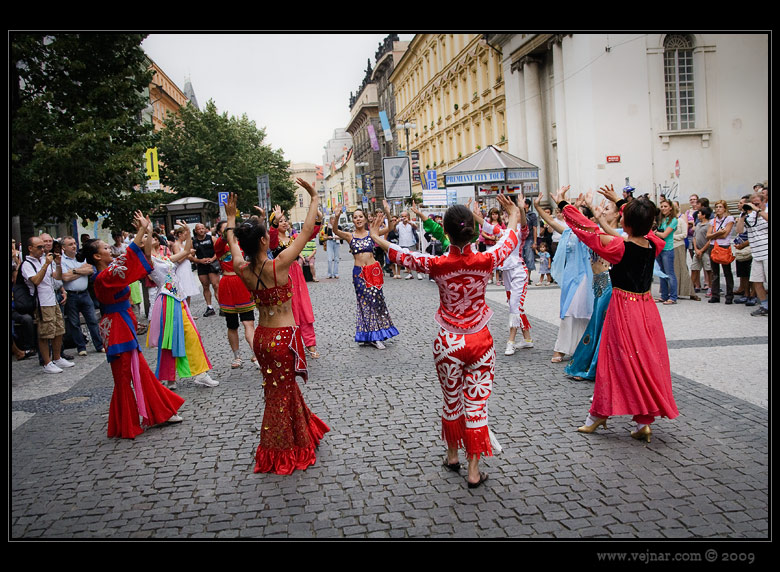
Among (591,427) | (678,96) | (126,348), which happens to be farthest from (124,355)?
(678,96)

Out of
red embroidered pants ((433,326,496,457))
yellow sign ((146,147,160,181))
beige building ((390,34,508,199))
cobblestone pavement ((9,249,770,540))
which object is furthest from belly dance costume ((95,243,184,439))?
beige building ((390,34,508,199))

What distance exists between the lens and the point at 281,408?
485cm

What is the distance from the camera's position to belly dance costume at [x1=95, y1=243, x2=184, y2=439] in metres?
5.67

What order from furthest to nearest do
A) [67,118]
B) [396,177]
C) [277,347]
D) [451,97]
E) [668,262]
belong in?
[451,97] → [396,177] → [668,262] → [67,118] → [277,347]

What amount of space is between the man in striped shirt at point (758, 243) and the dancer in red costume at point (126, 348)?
361 inches

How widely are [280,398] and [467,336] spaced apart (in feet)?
4.90

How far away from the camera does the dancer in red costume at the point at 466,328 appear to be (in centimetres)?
438

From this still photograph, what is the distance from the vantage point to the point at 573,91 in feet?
62.8

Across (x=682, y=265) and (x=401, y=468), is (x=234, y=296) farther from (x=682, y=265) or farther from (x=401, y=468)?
(x=682, y=265)

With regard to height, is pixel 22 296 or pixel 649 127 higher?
pixel 649 127

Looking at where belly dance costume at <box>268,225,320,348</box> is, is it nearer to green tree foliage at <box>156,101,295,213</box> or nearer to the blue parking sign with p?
the blue parking sign with p
